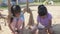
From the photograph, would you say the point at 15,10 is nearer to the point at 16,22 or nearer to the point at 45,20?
the point at 16,22

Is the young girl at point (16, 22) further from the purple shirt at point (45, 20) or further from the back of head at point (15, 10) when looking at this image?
the purple shirt at point (45, 20)

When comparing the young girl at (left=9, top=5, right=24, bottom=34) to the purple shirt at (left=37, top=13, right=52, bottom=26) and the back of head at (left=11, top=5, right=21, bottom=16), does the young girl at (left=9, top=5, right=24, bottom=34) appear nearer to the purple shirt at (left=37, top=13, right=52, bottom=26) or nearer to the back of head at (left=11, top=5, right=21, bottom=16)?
the back of head at (left=11, top=5, right=21, bottom=16)

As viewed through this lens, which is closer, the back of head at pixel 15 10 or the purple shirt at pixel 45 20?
the back of head at pixel 15 10

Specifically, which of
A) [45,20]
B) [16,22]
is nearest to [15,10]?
[16,22]

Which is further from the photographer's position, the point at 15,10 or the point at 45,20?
the point at 45,20

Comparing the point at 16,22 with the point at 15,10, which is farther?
the point at 16,22

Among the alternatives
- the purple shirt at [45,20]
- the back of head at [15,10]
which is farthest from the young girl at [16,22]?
the purple shirt at [45,20]

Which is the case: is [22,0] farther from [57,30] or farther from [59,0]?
[57,30]

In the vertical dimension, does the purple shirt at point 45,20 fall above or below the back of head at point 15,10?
below

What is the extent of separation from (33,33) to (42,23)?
268 millimetres

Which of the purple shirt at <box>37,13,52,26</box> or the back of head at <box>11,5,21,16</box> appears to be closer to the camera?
the back of head at <box>11,5,21,16</box>

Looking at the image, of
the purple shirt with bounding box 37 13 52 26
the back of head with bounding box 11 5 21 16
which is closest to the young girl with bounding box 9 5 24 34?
the back of head with bounding box 11 5 21 16

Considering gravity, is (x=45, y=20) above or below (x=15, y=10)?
below

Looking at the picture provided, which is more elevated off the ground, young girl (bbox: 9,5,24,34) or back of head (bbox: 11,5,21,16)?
back of head (bbox: 11,5,21,16)
